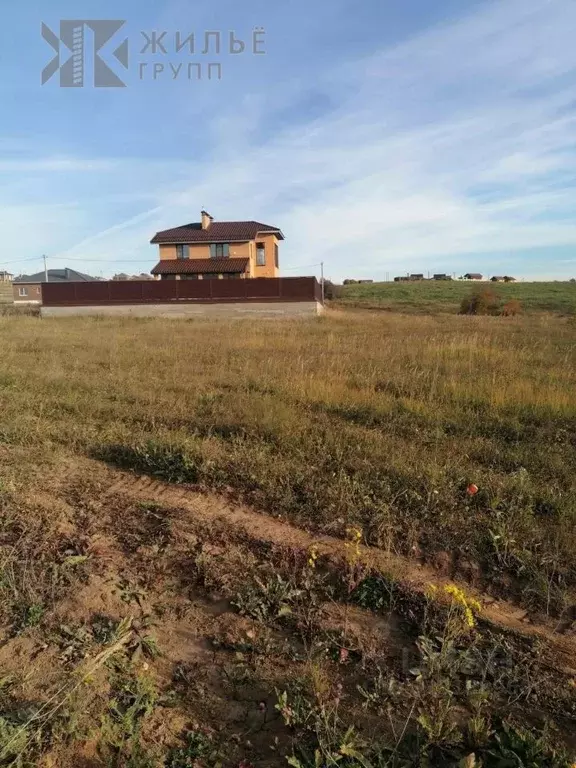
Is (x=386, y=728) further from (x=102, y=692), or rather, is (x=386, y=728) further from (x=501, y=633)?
(x=102, y=692)

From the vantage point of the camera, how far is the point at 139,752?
1940mm

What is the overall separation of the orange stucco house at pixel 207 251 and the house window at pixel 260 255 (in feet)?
2.92

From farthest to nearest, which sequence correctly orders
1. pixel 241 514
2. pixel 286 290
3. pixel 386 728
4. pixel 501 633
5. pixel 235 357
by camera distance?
pixel 286 290 < pixel 235 357 < pixel 241 514 < pixel 501 633 < pixel 386 728

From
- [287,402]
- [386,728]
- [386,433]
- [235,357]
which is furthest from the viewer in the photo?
[235,357]

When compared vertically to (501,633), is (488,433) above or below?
above

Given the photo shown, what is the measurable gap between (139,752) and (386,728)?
980 mm

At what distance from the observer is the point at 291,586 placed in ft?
9.31

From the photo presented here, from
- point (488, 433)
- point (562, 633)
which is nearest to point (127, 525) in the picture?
point (562, 633)

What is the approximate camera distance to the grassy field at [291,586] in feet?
6.64

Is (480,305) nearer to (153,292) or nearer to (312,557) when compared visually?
(153,292)

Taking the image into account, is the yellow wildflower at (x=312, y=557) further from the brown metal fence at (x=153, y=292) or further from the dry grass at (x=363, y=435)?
the brown metal fence at (x=153, y=292)

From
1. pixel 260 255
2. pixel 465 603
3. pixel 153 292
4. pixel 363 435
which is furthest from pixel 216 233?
pixel 465 603

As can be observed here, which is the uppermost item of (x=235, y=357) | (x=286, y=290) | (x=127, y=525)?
(x=286, y=290)

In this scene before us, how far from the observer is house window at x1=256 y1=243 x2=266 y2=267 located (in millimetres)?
38875
